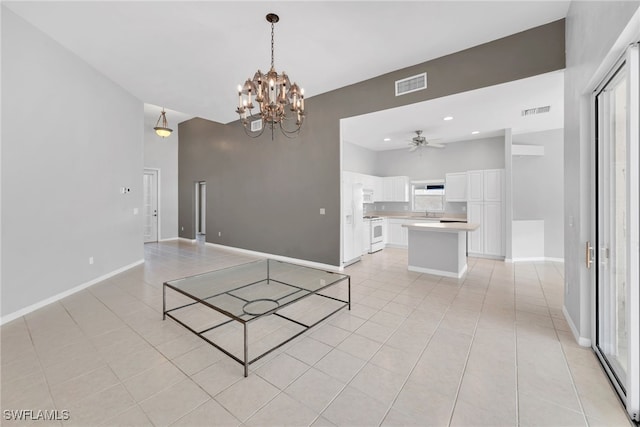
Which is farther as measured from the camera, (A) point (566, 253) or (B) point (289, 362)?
(A) point (566, 253)

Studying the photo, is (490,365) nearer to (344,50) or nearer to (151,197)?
(344,50)

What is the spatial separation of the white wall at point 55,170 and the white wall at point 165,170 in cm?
342

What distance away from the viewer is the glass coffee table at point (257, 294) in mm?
2463

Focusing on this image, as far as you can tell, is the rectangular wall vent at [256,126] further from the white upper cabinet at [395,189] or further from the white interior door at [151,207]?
the white interior door at [151,207]

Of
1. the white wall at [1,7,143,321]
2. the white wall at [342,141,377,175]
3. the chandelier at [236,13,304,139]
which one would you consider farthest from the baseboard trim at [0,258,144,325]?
the white wall at [342,141,377,175]

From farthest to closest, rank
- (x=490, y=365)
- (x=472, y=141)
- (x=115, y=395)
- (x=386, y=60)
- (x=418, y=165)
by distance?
(x=418, y=165), (x=472, y=141), (x=386, y=60), (x=490, y=365), (x=115, y=395)

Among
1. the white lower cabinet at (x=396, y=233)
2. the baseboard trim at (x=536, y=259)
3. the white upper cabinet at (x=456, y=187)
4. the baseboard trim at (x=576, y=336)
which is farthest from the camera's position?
the white lower cabinet at (x=396, y=233)

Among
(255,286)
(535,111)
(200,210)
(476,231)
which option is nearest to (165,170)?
(200,210)

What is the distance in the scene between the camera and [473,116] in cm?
478

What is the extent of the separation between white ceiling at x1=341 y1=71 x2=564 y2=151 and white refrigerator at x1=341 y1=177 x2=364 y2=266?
1.28 m

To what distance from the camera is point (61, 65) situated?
3580mm

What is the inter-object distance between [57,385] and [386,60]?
4.89m

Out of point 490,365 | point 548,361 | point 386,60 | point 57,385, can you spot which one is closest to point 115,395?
point 57,385

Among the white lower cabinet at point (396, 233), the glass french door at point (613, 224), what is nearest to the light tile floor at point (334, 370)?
the glass french door at point (613, 224)
